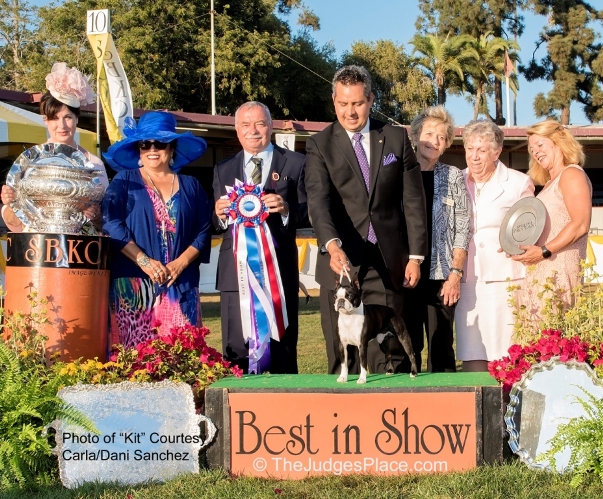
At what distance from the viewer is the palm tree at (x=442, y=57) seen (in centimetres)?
3916

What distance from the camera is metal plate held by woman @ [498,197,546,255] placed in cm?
452

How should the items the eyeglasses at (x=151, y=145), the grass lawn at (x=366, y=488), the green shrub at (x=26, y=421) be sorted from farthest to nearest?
the eyeglasses at (x=151, y=145) → the green shrub at (x=26, y=421) → the grass lawn at (x=366, y=488)

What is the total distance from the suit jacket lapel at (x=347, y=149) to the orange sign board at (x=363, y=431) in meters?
1.32

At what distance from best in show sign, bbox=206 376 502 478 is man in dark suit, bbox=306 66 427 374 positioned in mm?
753

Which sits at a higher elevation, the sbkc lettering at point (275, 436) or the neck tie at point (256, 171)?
the neck tie at point (256, 171)

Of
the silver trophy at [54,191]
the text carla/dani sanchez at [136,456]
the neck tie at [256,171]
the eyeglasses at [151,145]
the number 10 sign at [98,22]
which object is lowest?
the text carla/dani sanchez at [136,456]

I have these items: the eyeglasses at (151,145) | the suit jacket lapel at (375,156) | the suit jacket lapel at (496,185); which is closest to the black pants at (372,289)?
the suit jacket lapel at (375,156)

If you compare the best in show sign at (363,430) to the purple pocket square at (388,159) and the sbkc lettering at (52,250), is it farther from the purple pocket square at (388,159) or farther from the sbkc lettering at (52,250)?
the purple pocket square at (388,159)

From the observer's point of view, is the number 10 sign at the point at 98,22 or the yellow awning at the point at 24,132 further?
the number 10 sign at the point at 98,22

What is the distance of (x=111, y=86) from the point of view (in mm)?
12453

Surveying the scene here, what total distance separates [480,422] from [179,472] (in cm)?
141

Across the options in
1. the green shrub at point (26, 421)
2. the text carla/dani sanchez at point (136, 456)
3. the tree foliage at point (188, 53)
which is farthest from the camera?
the tree foliage at point (188, 53)

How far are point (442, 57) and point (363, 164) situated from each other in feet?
120

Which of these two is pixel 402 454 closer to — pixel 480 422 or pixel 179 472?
pixel 480 422
